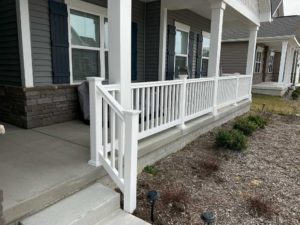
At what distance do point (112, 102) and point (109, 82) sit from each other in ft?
1.82

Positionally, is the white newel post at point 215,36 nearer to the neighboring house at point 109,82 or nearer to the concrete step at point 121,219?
the neighboring house at point 109,82

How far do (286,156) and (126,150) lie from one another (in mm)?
3496

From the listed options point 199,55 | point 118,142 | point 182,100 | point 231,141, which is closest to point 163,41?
point 199,55

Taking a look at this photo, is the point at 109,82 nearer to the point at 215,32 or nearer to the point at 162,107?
the point at 162,107

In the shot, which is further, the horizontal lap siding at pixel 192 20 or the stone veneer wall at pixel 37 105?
the horizontal lap siding at pixel 192 20

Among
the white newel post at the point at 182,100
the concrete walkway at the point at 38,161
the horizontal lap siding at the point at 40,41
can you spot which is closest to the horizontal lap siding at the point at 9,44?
the horizontal lap siding at the point at 40,41

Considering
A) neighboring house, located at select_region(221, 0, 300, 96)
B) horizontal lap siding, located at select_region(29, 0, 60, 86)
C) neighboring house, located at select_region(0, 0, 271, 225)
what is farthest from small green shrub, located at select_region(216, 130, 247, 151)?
neighboring house, located at select_region(221, 0, 300, 96)

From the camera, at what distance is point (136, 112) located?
7.53 ft

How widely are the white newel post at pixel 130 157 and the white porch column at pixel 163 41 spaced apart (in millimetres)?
4351

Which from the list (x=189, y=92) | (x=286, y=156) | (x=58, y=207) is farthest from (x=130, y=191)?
(x=286, y=156)

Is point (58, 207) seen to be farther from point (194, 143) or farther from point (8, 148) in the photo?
point (194, 143)

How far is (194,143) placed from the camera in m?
4.82

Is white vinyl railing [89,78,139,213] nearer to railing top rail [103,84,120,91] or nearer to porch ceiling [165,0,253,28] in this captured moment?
railing top rail [103,84,120,91]

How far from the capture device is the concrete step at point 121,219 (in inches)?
88.4
